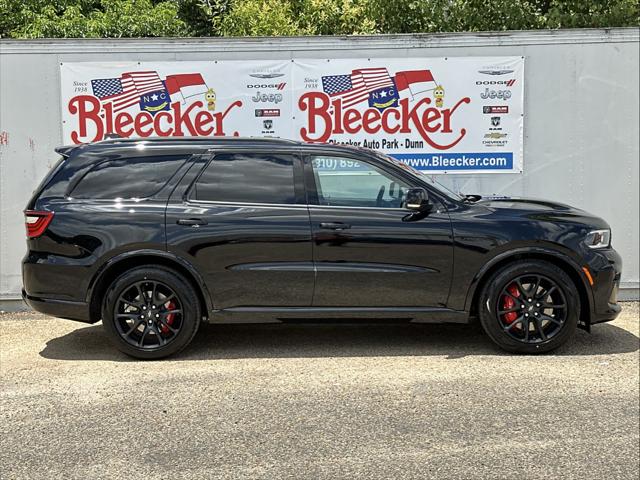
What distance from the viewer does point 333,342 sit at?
650cm

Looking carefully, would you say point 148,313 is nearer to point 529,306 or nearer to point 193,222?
point 193,222

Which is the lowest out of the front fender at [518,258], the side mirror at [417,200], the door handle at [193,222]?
the front fender at [518,258]

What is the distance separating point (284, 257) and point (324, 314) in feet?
1.90

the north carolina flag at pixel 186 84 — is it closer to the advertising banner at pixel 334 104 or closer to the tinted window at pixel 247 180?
the advertising banner at pixel 334 104

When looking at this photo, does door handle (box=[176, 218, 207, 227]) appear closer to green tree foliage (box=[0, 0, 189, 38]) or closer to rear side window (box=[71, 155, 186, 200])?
rear side window (box=[71, 155, 186, 200])

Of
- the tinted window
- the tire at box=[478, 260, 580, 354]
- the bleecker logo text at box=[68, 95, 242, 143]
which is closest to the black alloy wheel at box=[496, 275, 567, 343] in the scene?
the tire at box=[478, 260, 580, 354]

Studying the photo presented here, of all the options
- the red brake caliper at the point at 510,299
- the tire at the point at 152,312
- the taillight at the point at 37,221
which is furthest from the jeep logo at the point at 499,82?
the taillight at the point at 37,221

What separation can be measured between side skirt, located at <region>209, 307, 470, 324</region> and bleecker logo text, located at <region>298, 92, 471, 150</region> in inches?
102

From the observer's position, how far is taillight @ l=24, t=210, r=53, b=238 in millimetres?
5844

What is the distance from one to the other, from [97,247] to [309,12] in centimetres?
1041

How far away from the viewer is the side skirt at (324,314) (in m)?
5.91

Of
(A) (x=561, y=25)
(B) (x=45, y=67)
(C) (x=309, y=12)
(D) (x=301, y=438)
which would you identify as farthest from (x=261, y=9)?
(D) (x=301, y=438)

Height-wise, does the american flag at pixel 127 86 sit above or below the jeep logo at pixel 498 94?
above

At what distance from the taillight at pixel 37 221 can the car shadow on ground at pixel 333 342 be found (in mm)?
1099
